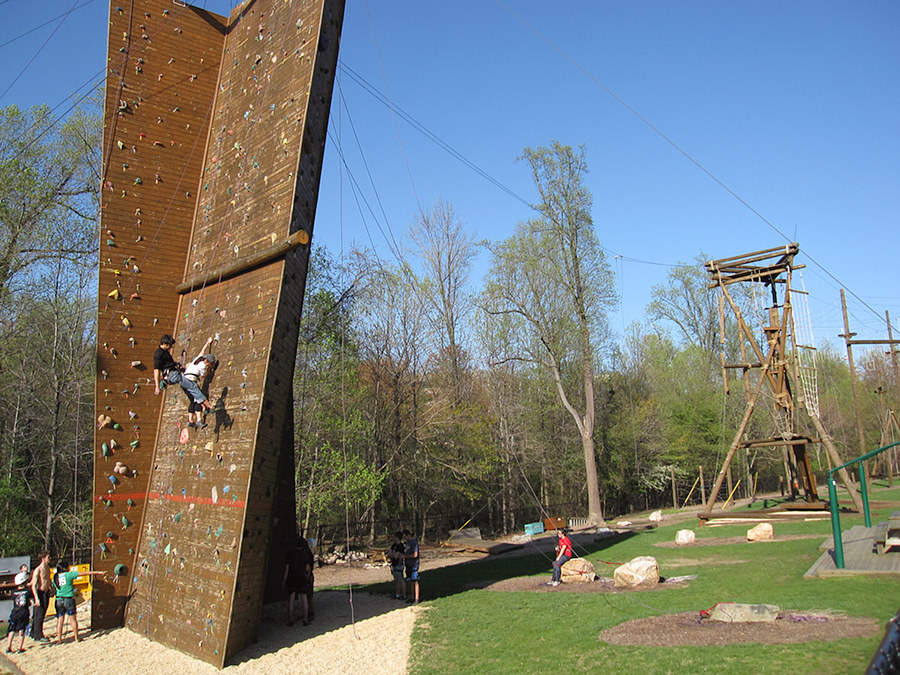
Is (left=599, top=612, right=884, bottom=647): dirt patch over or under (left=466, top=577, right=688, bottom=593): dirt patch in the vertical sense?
over

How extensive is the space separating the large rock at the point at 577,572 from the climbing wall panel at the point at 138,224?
815 cm

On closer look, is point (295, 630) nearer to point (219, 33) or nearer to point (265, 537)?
point (265, 537)

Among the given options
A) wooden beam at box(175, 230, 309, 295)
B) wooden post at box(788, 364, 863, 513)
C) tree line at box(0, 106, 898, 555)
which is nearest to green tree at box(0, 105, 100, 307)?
tree line at box(0, 106, 898, 555)

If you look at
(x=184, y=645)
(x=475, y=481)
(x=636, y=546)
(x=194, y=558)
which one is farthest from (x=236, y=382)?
(x=475, y=481)

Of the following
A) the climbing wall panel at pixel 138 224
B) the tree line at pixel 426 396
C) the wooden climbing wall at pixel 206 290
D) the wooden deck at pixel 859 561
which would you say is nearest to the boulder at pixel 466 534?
the tree line at pixel 426 396

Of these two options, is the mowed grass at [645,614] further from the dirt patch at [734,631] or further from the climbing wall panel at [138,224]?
the climbing wall panel at [138,224]

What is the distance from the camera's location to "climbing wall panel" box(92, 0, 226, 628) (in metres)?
10.0

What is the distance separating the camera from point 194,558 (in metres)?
8.48

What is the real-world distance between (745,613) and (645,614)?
1.64 m

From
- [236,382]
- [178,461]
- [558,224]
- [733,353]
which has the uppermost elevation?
[558,224]

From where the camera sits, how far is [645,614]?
27.8 feet

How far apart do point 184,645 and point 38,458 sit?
50.0 ft

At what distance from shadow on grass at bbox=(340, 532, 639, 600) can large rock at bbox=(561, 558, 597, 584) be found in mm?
1308

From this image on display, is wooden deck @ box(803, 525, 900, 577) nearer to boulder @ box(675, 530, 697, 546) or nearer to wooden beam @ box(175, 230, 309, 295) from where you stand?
boulder @ box(675, 530, 697, 546)
